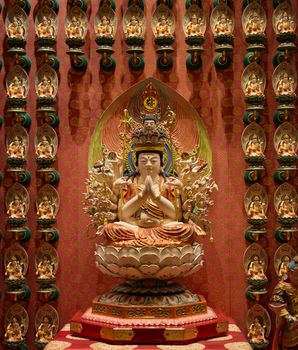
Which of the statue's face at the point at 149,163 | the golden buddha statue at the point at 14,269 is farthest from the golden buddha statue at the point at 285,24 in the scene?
the golden buddha statue at the point at 14,269

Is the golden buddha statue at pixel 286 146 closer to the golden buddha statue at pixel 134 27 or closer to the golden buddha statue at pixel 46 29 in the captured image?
the golden buddha statue at pixel 134 27

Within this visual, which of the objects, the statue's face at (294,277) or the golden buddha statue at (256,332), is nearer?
the statue's face at (294,277)

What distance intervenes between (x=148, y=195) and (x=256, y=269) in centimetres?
102

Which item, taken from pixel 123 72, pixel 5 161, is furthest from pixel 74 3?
pixel 5 161

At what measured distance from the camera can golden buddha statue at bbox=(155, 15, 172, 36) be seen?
4523 millimetres

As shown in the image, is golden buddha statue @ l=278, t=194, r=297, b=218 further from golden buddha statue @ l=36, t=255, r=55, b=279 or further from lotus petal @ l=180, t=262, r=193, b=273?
golden buddha statue @ l=36, t=255, r=55, b=279

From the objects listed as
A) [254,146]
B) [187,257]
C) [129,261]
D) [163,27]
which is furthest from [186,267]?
[163,27]

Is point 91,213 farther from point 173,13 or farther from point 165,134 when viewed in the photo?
point 173,13

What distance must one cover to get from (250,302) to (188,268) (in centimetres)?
85

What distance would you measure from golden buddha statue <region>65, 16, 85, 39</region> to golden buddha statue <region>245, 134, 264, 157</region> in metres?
1.42

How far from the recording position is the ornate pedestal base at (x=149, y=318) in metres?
3.59

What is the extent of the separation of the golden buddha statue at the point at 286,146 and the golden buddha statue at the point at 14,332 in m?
2.19

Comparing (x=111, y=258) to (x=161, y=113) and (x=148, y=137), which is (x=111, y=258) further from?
(x=161, y=113)

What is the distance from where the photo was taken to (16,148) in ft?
14.7
